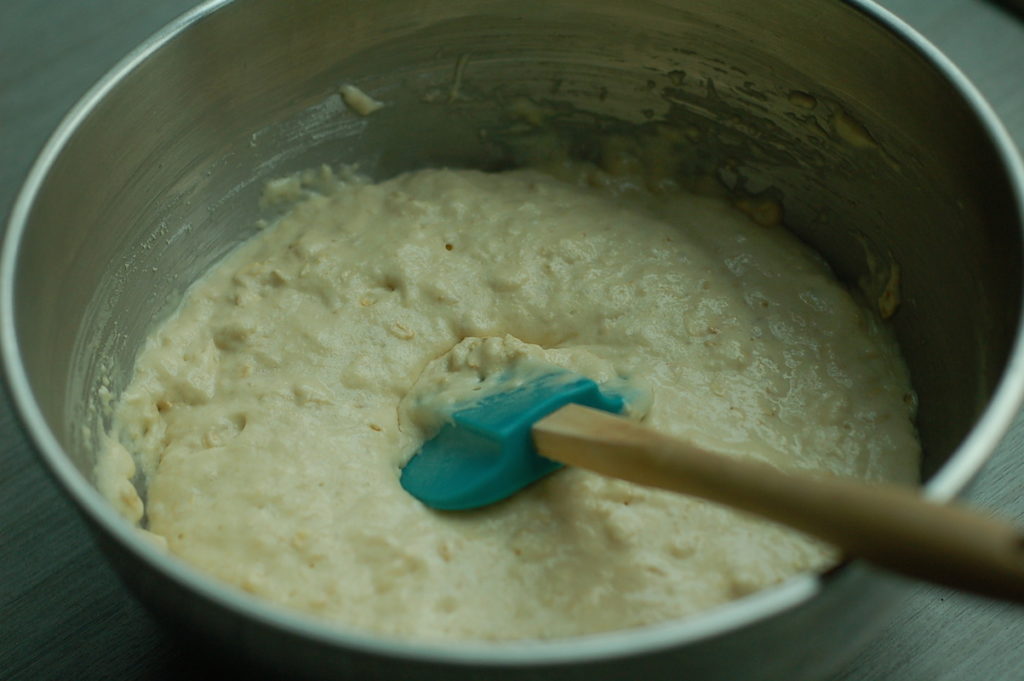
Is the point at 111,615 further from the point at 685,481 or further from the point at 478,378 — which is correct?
the point at 685,481

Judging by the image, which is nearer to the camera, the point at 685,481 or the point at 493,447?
the point at 685,481

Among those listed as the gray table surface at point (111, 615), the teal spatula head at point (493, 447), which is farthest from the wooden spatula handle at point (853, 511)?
the gray table surface at point (111, 615)

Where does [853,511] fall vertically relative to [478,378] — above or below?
above

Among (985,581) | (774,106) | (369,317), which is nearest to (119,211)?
(369,317)

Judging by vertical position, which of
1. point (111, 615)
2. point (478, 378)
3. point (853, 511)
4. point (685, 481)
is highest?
point (853, 511)

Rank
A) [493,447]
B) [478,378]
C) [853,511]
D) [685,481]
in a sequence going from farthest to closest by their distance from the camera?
[478,378] < [493,447] < [685,481] < [853,511]

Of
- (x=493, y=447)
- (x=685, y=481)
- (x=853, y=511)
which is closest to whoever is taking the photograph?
(x=853, y=511)

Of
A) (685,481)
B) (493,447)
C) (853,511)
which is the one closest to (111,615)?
(493,447)

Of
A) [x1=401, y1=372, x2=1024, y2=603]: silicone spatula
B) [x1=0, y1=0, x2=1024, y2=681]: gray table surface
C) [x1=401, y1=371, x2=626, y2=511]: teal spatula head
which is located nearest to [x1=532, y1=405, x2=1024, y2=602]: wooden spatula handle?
[x1=401, y1=372, x2=1024, y2=603]: silicone spatula

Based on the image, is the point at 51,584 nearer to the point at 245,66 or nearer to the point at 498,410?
the point at 498,410
